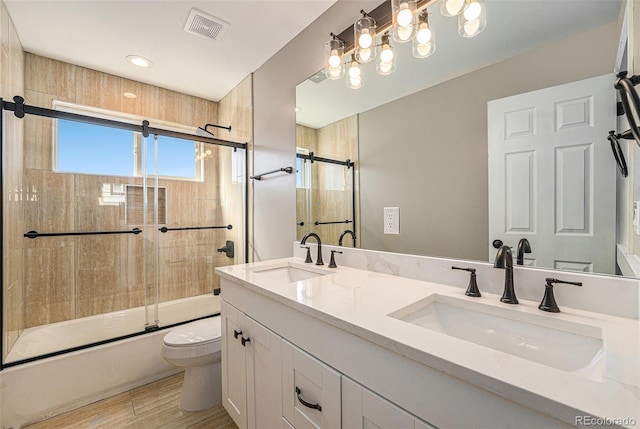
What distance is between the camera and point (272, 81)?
86.3 inches

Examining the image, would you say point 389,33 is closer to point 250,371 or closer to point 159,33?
point 159,33

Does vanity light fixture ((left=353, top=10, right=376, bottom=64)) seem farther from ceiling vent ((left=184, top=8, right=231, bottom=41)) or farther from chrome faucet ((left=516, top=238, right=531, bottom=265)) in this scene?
chrome faucet ((left=516, top=238, right=531, bottom=265))

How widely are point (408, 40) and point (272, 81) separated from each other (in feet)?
4.03

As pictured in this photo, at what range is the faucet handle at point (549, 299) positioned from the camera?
78 cm

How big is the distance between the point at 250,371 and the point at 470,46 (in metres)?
1.65

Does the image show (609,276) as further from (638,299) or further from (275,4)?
(275,4)

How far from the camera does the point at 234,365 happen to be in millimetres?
1356

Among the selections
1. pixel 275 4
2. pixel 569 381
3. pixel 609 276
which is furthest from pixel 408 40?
pixel 569 381

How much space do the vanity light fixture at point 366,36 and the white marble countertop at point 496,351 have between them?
1.19 metres

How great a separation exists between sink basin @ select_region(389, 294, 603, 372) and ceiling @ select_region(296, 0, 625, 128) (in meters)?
0.81

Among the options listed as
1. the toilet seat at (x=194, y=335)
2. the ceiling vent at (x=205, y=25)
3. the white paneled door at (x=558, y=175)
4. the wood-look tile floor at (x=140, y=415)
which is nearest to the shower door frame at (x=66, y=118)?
the wood-look tile floor at (x=140, y=415)

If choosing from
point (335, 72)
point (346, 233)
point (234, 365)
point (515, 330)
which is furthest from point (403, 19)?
point (234, 365)

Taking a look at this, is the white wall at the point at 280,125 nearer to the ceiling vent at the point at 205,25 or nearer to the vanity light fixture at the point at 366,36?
the vanity light fixture at the point at 366,36

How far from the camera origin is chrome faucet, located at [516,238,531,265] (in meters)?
0.91
